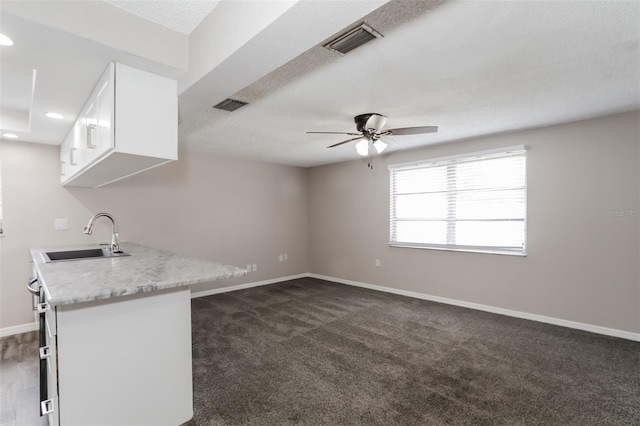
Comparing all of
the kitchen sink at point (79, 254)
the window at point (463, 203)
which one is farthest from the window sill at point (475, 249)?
the kitchen sink at point (79, 254)

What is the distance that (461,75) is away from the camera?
7.39 feet

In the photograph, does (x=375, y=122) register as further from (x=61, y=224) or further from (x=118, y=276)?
(x=61, y=224)

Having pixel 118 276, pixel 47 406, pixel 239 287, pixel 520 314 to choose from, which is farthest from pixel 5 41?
pixel 520 314

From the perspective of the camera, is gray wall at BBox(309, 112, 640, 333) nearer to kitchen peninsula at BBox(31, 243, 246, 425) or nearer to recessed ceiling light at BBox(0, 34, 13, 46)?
kitchen peninsula at BBox(31, 243, 246, 425)

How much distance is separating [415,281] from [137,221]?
419 centimetres

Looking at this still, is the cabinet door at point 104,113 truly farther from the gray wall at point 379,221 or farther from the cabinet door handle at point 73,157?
the gray wall at point 379,221

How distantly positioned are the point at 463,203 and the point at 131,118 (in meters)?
4.01

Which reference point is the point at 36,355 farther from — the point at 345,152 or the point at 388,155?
the point at 388,155

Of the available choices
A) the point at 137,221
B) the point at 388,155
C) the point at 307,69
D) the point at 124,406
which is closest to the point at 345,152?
the point at 388,155

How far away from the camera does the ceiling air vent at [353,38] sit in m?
1.64

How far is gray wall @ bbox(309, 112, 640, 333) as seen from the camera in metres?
3.13

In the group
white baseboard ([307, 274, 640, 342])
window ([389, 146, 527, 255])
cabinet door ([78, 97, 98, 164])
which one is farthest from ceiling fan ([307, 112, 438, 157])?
white baseboard ([307, 274, 640, 342])

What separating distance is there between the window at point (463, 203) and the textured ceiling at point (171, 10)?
12.0 feet

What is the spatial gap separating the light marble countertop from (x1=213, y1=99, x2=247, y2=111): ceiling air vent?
1.39m
